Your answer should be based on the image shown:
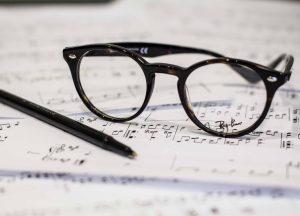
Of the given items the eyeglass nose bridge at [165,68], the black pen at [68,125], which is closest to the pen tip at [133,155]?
the black pen at [68,125]

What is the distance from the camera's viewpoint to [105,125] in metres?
0.54

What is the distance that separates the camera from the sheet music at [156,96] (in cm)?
46

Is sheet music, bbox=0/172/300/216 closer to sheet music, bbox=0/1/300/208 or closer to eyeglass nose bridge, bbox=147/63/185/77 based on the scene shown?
sheet music, bbox=0/1/300/208

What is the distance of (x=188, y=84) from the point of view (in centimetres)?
65

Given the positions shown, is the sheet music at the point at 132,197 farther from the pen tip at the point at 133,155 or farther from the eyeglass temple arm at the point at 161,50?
the eyeglass temple arm at the point at 161,50

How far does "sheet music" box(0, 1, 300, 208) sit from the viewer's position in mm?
456

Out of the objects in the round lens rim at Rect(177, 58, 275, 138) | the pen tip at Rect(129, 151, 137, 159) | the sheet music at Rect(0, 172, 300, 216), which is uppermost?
the round lens rim at Rect(177, 58, 275, 138)

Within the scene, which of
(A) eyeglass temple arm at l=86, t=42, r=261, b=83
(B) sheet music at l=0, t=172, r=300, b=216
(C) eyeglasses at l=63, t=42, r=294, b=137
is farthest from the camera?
(A) eyeglass temple arm at l=86, t=42, r=261, b=83

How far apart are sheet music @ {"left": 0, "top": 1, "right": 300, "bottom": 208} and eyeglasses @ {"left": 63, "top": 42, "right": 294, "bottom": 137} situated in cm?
2

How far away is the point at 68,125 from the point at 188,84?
197 mm

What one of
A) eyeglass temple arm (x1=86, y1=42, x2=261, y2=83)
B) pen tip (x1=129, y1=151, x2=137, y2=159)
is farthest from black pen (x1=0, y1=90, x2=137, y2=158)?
eyeglass temple arm (x1=86, y1=42, x2=261, y2=83)

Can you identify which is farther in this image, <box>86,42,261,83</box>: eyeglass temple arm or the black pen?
<box>86,42,261,83</box>: eyeglass temple arm

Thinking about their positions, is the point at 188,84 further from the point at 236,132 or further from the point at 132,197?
the point at 132,197

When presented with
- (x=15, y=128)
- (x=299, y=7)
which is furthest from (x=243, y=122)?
(x=299, y=7)
